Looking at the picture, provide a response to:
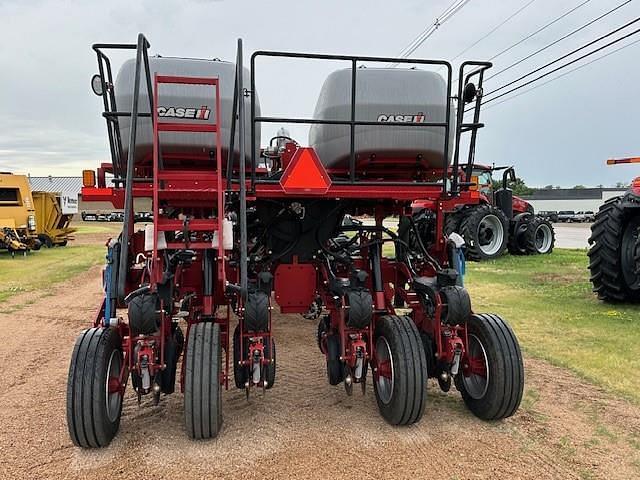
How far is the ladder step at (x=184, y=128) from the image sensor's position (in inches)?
165

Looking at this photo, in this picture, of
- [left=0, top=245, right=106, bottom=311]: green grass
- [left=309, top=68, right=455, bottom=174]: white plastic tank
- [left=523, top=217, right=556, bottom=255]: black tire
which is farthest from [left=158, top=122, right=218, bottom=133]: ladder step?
[left=523, top=217, right=556, bottom=255]: black tire

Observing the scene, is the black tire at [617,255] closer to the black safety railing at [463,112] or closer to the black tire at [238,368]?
the black safety railing at [463,112]

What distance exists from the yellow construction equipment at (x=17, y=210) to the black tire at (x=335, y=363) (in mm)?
16487

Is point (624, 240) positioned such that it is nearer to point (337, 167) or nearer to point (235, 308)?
point (337, 167)

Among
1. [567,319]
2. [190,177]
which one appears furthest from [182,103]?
[567,319]

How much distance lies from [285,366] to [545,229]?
42.1 ft

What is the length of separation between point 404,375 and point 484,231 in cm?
1186

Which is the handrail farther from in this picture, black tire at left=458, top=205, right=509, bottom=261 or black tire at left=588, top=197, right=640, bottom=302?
black tire at left=458, top=205, right=509, bottom=261

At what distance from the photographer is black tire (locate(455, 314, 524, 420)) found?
13.9ft

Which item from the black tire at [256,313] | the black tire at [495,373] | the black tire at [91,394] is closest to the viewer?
the black tire at [91,394]

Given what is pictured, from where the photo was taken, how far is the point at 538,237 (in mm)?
16953

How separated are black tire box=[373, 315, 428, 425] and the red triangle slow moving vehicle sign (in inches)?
44.0

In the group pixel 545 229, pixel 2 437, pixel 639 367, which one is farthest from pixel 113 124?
pixel 545 229

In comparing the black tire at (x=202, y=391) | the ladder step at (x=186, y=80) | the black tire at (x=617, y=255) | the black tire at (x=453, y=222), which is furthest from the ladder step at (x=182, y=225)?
the black tire at (x=453, y=222)
